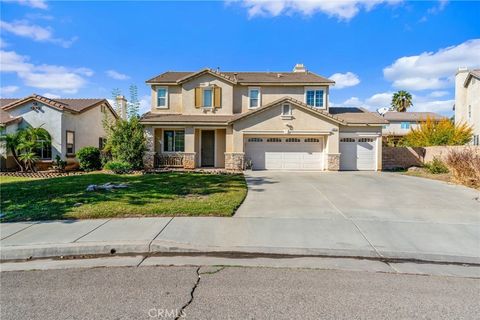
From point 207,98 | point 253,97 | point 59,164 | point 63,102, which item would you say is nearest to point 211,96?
point 207,98

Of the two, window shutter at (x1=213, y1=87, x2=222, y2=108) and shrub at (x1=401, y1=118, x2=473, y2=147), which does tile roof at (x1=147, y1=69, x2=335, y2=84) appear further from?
shrub at (x1=401, y1=118, x2=473, y2=147)

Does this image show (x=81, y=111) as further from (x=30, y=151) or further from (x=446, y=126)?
(x=446, y=126)

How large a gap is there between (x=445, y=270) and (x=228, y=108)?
16761 mm

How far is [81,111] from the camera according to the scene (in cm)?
1997

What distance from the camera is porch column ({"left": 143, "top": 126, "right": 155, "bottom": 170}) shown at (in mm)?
17750

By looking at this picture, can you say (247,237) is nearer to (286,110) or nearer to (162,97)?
(286,110)

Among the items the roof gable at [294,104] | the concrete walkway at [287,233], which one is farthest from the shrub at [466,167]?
the roof gable at [294,104]

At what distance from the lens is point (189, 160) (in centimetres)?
1802

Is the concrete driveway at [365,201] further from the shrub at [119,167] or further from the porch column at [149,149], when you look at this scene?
the porch column at [149,149]

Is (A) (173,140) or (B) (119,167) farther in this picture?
(A) (173,140)

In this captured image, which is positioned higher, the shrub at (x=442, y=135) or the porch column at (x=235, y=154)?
the shrub at (x=442, y=135)

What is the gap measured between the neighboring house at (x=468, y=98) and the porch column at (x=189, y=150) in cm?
2461

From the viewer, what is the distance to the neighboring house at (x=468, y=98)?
24.1 metres

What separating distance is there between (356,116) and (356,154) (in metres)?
2.95
